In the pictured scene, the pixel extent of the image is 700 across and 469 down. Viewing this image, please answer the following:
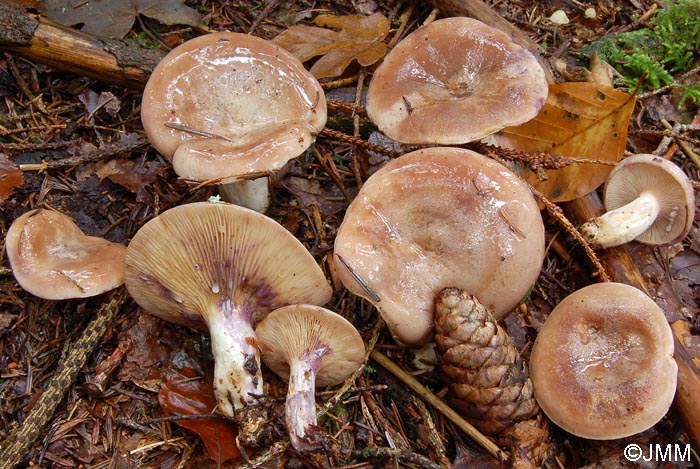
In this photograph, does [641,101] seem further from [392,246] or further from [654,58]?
[392,246]

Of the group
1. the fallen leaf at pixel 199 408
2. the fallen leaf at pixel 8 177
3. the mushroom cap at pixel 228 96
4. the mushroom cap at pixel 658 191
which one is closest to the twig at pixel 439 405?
the fallen leaf at pixel 199 408

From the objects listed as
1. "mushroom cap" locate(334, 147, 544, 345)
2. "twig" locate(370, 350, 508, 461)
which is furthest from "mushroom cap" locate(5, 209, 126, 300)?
"twig" locate(370, 350, 508, 461)

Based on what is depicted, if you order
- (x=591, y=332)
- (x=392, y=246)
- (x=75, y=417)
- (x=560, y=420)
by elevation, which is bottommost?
(x=75, y=417)

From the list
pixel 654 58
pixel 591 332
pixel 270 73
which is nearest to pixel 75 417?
pixel 270 73

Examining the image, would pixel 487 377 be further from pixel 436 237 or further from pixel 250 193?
pixel 250 193

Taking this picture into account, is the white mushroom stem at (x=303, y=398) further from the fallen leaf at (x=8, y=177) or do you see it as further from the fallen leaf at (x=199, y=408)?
the fallen leaf at (x=8, y=177)

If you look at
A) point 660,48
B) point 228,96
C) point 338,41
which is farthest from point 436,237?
point 660,48
